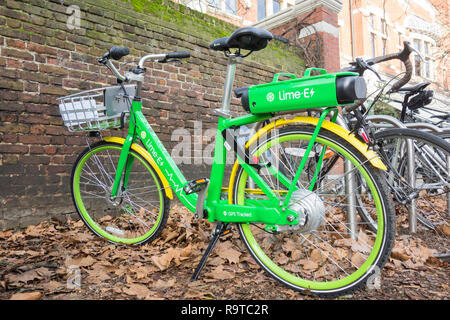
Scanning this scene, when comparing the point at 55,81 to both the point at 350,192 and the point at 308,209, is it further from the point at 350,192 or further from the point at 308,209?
the point at 350,192

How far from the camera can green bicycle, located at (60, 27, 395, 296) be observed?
1.67 m

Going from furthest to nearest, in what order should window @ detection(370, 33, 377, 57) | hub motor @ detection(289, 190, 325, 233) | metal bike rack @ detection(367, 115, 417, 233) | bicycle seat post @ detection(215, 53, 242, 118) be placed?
window @ detection(370, 33, 377, 57) < metal bike rack @ detection(367, 115, 417, 233) < bicycle seat post @ detection(215, 53, 242, 118) < hub motor @ detection(289, 190, 325, 233)

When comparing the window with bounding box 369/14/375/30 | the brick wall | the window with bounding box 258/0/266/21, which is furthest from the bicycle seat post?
the window with bounding box 369/14/375/30

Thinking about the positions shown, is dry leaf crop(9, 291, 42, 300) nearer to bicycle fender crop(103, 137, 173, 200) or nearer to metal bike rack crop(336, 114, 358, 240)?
bicycle fender crop(103, 137, 173, 200)

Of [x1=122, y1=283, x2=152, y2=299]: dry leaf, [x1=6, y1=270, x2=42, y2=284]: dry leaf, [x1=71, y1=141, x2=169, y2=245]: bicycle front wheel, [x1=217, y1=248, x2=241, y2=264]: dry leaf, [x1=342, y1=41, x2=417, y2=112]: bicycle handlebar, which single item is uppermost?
[x1=342, y1=41, x2=417, y2=112]: bicycle handlebar

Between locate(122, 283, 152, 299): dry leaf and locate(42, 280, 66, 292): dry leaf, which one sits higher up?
locate(42, 280, 66, 292): dry leaf

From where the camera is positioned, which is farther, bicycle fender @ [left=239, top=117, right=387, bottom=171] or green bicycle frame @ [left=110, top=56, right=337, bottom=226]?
green bicycle frame @ [left=110, top=56, right=337, bottom=226]

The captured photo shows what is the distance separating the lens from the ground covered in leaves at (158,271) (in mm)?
1839

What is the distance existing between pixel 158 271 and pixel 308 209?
109 cm

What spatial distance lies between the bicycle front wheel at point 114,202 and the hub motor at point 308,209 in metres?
1.12

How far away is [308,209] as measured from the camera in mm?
1793

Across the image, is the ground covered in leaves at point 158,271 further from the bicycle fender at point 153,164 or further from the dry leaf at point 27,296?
the bicycle fender at point 153,164

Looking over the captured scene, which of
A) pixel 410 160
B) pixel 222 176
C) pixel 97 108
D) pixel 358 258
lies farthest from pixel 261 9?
pixel 358 258

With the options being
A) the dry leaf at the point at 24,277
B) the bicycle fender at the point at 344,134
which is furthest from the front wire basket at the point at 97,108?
the bicycle fender at the point at 344,134
